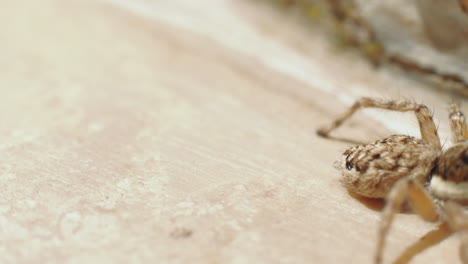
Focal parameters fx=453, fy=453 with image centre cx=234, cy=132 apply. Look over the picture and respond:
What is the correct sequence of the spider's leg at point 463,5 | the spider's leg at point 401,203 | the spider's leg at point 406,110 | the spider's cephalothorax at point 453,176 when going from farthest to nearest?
the spider's leg at point 463,5 → the spider's leg at point 406,110 → the spider's cephalothorax at point 453,176 → the spider's leg at point 401,203

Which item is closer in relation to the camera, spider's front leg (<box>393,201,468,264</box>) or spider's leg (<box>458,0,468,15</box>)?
spider's front leg (<box>393,201,468,264</box>)

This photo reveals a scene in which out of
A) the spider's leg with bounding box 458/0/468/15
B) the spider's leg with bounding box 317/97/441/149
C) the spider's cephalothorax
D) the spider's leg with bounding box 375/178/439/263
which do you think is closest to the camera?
the spider's leg with bounding box 375/178/439/263

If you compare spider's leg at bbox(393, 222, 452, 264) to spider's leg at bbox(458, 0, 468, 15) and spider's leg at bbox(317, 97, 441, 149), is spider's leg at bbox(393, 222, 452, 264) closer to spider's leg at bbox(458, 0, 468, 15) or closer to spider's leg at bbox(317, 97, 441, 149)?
spider's leg at bbox(317, 97, 441, 149)

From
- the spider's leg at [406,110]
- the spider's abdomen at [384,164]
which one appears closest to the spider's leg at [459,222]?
the spider's abdomen at [384,164]

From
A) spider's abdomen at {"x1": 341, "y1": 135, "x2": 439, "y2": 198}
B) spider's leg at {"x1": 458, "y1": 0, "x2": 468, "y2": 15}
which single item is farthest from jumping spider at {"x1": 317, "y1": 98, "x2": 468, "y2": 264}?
spider's leg at {"x1": 458, "y1": 0, "x2": 468, "y2": 15}

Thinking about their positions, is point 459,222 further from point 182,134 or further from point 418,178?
point 182,134

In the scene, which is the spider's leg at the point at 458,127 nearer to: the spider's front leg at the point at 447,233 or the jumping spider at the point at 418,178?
the jumping spider at the point at 418,178

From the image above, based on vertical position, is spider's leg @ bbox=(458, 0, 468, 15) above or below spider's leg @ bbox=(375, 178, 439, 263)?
above

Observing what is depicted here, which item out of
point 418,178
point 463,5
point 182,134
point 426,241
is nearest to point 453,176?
point 418,178
